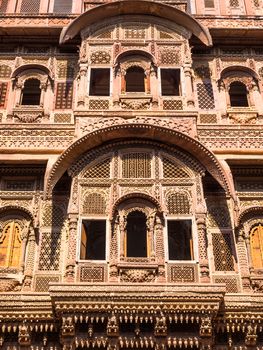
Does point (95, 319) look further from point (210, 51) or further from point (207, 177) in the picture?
point (210, 51)

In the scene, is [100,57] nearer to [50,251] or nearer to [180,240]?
[180,240]

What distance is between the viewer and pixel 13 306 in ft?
34.9

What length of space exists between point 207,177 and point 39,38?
6.15 metres

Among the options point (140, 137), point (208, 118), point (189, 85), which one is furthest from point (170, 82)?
point (140, 137)

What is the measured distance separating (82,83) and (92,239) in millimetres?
3831

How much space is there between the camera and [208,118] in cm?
1370

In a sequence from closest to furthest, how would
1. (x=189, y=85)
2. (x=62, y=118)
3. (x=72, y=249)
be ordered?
(x=72, y=249)
(x=189, y=85)
(x=62, y=118)

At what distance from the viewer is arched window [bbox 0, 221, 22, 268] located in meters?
11.7

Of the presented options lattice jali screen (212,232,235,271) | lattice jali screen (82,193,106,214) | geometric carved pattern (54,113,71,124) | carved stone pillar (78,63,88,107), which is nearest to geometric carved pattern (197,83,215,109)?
carved stone pillar (78,63,88,107)

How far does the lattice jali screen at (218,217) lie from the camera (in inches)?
477

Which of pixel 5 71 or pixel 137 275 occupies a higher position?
pixel 5 71

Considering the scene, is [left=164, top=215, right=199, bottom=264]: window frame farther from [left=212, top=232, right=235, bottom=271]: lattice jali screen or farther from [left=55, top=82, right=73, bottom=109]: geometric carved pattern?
[left=55, top=82, right=73, bottom=109]: geometric carved pattern

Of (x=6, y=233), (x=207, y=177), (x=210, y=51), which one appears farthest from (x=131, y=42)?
(x=6, y=233)

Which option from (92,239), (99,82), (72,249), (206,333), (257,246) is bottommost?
(206,333)
